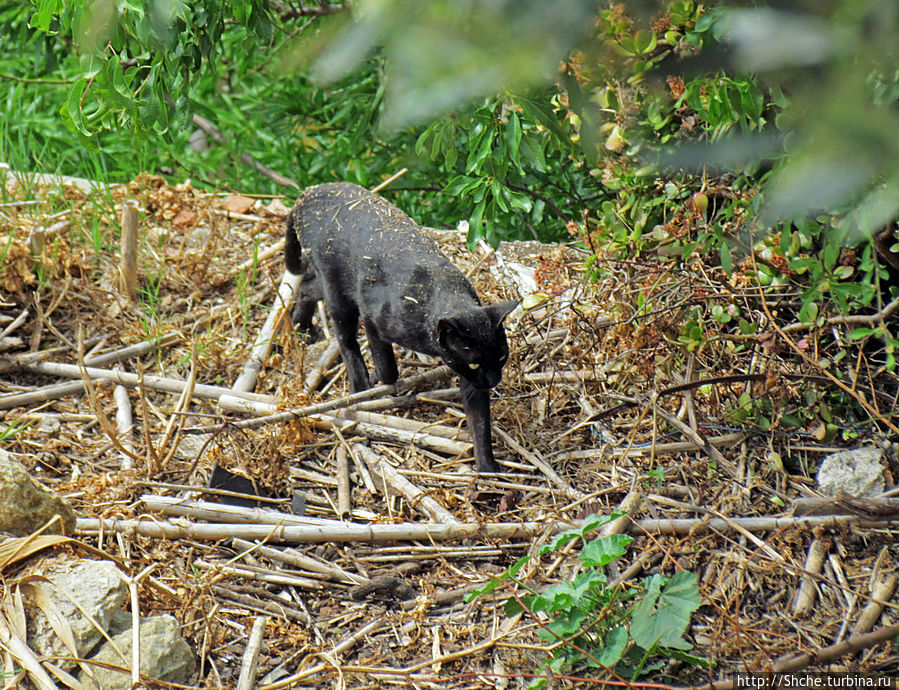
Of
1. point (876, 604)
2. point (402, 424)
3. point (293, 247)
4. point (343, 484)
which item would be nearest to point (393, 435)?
point (402, 424)

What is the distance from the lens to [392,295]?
3898 millimetres

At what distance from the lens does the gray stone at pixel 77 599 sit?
101 inches

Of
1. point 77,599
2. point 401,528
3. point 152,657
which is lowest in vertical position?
point 401,528

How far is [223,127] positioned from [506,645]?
592 centimetres

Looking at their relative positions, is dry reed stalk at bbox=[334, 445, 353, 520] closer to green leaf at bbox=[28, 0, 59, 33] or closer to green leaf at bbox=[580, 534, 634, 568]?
green leaf at bbox=[580, 534, 634, 568]

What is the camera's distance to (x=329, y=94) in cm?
625

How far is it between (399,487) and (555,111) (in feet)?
5.55

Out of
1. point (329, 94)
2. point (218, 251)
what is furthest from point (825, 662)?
point (329, 94)

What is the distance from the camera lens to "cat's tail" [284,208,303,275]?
453 cm

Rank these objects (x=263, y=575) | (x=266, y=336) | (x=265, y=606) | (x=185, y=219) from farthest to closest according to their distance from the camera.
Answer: (x=185, y=219), (x=266, y=336), (x=263, y=575), (x=265, y=606)

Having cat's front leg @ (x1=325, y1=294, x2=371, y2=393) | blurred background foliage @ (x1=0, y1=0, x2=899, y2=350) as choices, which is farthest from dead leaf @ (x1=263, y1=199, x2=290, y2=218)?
cat's front leg @ (x1=325, y1=294, x2=371, y2=393)

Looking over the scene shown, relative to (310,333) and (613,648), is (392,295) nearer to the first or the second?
(310,333)

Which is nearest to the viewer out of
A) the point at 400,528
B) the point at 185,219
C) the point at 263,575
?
the point at 263,575

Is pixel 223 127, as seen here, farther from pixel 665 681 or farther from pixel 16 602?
pixel 665 681
